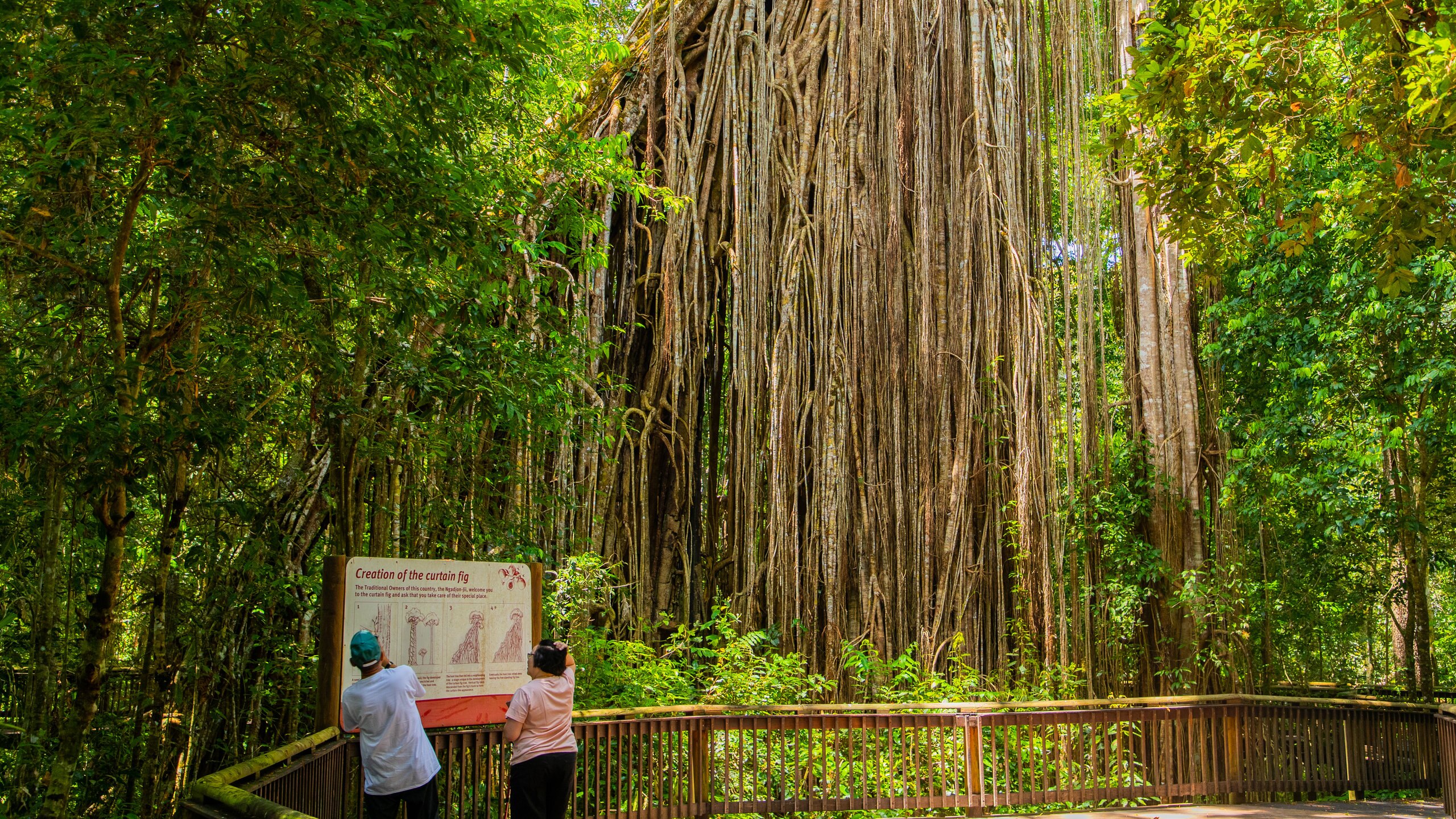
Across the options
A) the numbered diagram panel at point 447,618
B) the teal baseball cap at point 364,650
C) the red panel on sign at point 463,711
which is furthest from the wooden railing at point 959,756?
the teal baseball cap at point 364,650

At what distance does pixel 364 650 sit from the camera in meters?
3.07

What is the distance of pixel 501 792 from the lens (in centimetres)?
447

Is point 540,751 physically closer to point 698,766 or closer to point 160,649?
point 160,649

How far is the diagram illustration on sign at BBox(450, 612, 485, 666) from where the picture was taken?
13.5 feet

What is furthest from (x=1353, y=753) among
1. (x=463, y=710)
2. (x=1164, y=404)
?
(x=463, y=710)

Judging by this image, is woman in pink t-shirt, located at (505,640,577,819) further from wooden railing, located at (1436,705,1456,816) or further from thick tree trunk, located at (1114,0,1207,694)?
thick tree trunk, located at (1114,0,1207,694)

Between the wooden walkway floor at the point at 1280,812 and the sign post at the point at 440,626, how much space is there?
2854mm

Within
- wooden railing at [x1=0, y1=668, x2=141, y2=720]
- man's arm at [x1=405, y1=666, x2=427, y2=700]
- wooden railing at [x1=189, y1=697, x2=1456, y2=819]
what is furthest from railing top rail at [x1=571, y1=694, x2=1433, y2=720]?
wooden railing at [x1=0, y1=668, x2=141, y2=720]

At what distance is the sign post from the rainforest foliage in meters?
0.56

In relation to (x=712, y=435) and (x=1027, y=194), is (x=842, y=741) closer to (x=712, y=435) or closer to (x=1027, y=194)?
(x=712, y=435)

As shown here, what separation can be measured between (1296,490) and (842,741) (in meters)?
3.98

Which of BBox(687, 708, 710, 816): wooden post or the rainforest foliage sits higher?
the rainforest foliage

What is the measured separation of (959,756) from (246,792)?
4209mm

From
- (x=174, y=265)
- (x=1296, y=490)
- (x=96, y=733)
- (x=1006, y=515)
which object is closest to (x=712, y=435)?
(x=1006, y=515)
